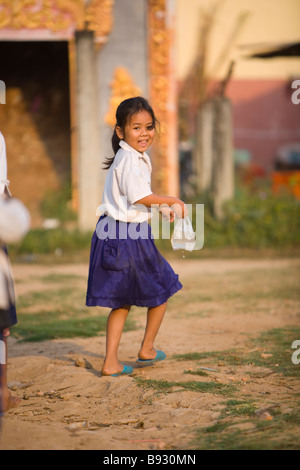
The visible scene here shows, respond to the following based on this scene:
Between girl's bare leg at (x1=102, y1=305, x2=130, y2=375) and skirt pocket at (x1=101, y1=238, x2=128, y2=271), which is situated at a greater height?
skirt pocket at (x1=101, y1=238, x2=128, y2=271)

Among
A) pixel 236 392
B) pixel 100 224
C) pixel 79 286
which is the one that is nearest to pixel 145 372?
pixel 236 392

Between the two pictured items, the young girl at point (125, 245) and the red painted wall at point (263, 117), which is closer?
the young girl at point (125, 245)

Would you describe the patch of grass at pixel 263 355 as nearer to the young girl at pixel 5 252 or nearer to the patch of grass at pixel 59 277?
the young girl at pixel 5 252

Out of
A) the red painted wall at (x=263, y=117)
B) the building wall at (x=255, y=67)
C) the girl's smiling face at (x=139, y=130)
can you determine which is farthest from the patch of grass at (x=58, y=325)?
the red painted wall at (x=263, y=117)

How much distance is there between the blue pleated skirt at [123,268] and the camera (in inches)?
146

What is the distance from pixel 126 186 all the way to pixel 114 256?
0.40m

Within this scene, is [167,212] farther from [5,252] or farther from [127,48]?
[127,48]

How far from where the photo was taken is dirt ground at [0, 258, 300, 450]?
2.89 meters

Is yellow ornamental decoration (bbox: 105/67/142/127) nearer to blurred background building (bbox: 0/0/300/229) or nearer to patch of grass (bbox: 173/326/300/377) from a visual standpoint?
blurred background building (bbox: 0/0/300/229)

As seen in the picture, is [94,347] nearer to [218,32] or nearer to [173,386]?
[173,386]

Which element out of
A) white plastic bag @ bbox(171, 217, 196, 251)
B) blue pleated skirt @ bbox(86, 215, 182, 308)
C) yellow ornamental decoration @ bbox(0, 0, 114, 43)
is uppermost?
yellow ornamental decoration @ bbox(0, 0, 114, 43)

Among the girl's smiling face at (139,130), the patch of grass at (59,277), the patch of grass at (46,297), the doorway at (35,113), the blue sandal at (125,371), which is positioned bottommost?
the blue sandal at (125,371)

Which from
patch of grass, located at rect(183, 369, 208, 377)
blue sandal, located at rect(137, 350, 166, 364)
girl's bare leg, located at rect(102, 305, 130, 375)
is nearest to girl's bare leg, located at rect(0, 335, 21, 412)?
girl's bare leg, located at rect(102, 305, 130, 375)

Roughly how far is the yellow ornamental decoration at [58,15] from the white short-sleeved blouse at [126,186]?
6076 mm
